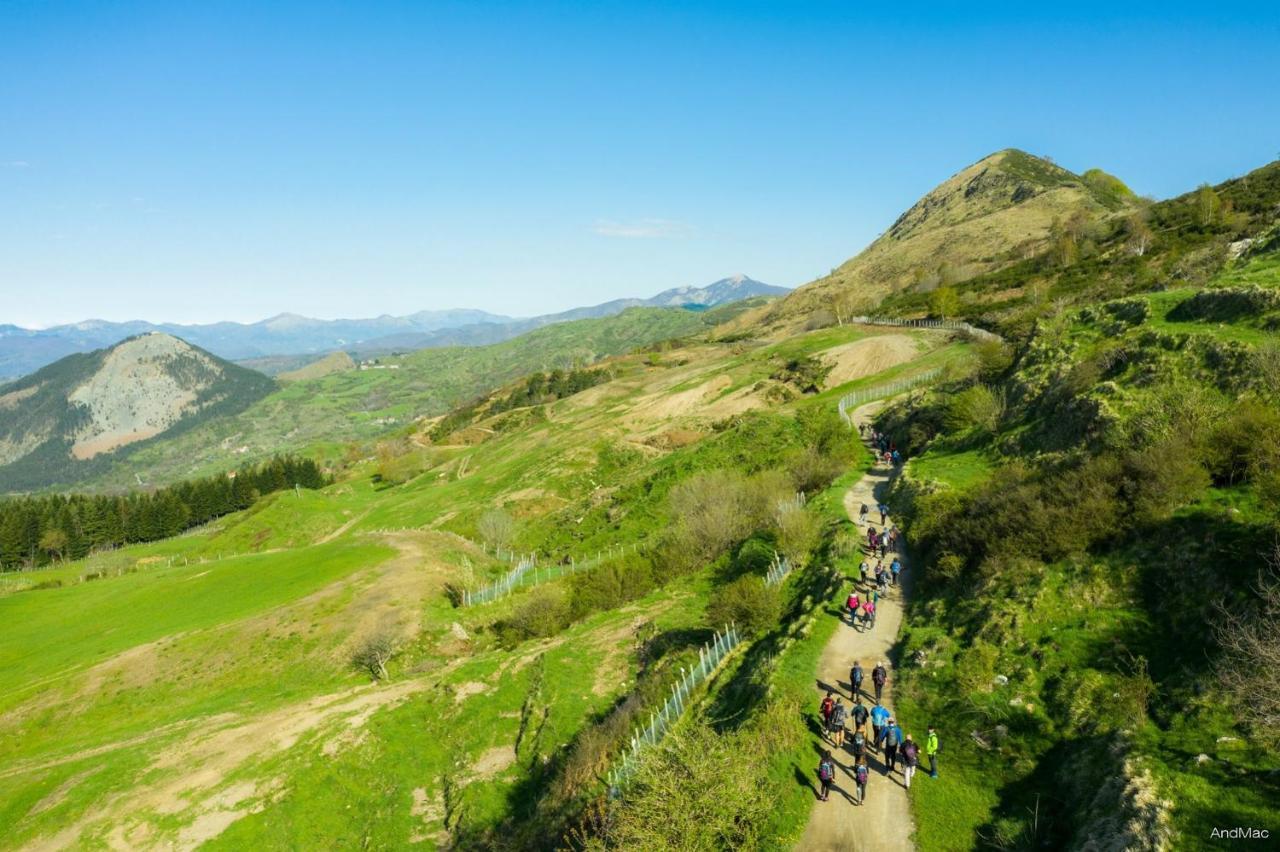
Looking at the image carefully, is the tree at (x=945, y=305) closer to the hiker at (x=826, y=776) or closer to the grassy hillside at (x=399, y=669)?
the grassy hillside at (x=399, y=669)

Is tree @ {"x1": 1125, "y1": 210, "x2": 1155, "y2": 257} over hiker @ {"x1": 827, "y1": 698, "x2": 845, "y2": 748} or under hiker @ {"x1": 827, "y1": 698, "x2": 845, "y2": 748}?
over

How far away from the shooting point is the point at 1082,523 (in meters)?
23.1

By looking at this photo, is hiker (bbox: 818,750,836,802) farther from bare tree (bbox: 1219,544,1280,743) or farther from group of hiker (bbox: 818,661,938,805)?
bare tree (bbox: 1219,544,1280,743)

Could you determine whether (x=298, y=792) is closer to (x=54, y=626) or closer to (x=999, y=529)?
(x=999, y=529)

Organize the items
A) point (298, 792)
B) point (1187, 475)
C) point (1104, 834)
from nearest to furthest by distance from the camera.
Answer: point (1104, 834) → point (1187, 475) → point (298, 792)

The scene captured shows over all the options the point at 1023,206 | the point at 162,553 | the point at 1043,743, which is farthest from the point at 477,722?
the point at 1023,206

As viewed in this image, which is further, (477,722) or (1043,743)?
(477,722)

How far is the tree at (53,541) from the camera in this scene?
4434 inches

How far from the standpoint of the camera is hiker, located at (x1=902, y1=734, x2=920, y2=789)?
56.9 ft

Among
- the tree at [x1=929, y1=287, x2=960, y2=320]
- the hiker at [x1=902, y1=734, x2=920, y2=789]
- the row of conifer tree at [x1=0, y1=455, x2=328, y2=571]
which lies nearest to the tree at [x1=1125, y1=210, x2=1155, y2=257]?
the tree at [x1=929, y1=287, x2=960, y2=320]

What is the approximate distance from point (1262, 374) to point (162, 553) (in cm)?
12236

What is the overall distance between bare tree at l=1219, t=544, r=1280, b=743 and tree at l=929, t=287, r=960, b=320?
3638 inches

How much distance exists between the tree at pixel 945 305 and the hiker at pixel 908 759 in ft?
316

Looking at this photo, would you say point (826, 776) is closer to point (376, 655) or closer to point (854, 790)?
point (854, 790)
